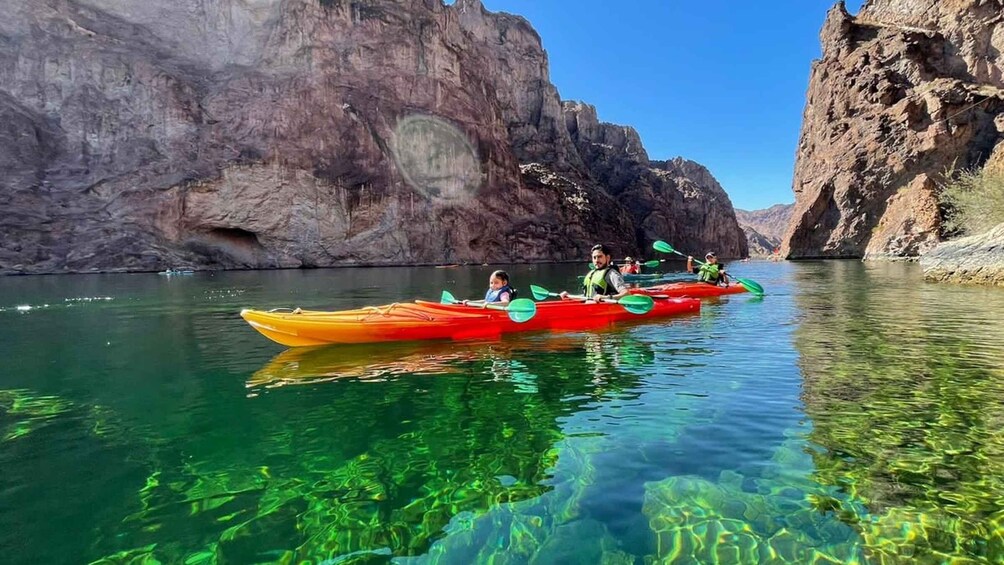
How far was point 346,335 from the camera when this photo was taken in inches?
382

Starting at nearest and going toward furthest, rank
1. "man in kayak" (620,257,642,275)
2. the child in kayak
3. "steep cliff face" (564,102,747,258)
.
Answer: the child in kayak < "man in kayak" (620,257,642,275) < "steep cliff face" (564,102,747,258)

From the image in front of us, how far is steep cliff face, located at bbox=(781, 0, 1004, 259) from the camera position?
175ft

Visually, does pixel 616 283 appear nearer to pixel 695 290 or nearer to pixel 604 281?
pixel 604 281

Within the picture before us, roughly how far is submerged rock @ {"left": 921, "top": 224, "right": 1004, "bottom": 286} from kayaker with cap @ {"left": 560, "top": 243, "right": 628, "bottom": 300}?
1572 centimetres

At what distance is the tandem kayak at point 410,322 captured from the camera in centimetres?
936

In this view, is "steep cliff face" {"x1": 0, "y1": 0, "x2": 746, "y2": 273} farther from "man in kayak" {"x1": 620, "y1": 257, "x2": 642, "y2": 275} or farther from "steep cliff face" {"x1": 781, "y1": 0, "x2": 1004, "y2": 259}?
"man in kayak" {"x1": 620, "y1": 257, "x2": 642, "y2": 275}

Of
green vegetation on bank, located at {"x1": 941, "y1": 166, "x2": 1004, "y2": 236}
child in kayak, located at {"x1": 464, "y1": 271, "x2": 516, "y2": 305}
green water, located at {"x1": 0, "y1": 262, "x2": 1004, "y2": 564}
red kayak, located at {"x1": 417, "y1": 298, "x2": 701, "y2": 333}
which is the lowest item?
green water, located at {"x1": 0, "y1": 262, "x2": 1004, "y2": 564}

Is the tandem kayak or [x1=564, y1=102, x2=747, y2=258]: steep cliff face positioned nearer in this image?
the tandem kayak

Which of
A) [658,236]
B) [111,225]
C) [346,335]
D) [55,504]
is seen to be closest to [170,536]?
[55,504]

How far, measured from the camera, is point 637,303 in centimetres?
1197

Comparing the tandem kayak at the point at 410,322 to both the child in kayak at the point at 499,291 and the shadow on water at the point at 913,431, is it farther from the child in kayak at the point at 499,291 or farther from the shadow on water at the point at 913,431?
the shadow on water at the point at 913,431

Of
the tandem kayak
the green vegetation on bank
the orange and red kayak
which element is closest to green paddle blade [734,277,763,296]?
the orange and red kayak

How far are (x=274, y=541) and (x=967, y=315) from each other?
15014 millimetres

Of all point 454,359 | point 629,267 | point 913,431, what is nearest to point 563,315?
point 454,359
